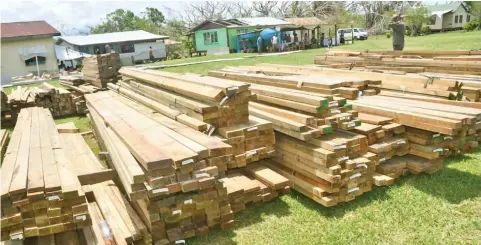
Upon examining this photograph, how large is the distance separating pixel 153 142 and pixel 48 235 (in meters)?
1.67

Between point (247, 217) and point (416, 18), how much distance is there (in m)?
49.0

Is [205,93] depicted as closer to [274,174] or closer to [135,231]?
[274,174]

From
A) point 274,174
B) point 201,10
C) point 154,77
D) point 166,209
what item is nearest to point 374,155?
point 274,174

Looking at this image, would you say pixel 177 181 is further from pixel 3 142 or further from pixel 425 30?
pixel 425 30

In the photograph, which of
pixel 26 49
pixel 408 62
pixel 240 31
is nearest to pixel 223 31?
pixel 240 31

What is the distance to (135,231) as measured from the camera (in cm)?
450

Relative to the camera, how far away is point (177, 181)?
4.36 m

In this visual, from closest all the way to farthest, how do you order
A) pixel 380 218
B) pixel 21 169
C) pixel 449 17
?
pixel 21 169
pixel 380 218
pixel 449 17

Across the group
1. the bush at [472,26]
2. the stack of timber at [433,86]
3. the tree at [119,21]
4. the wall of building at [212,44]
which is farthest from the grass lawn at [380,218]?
the tree at [119,21]

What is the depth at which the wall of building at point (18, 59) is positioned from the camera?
3117cm

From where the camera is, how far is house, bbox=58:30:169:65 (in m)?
37.9

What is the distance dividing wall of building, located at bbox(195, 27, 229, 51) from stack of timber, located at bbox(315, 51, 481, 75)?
25.4m

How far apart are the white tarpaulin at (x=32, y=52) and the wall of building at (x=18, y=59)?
24cm

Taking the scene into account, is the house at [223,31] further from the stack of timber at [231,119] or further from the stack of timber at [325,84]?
the stack of timber at [231,119]
